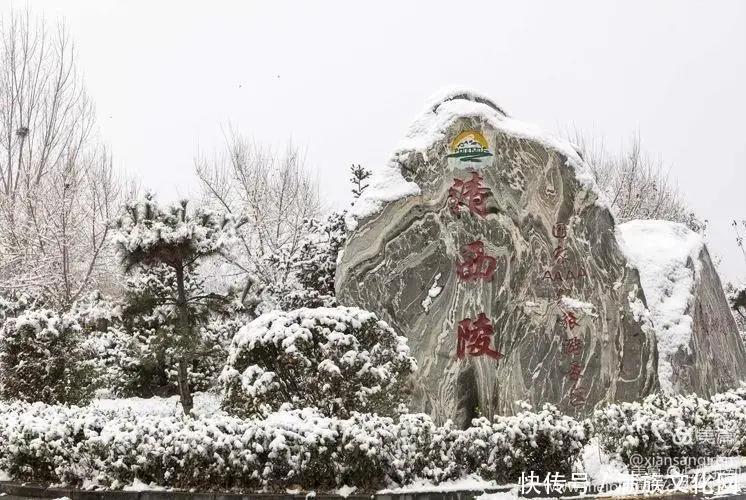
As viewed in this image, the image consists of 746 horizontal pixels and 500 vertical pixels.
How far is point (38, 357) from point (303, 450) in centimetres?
457

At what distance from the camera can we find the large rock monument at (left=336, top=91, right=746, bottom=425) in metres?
8.45

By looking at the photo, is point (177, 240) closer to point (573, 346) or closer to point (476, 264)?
point (476, 264)

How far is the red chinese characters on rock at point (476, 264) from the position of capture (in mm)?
8602

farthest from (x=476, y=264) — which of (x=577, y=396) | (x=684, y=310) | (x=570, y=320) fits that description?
(x=684, y=310)

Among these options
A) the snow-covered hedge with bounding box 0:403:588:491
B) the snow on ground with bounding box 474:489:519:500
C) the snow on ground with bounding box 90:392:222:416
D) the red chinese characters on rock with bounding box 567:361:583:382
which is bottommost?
the snow on ground with bounding box 474:489:519:500

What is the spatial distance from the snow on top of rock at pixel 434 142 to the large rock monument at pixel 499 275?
0.02 metres

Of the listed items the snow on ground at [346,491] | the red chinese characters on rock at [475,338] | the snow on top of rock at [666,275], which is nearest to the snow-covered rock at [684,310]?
the snow on top of rock at [666,275]

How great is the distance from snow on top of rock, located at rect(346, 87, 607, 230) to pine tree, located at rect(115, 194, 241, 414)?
1.85 metres

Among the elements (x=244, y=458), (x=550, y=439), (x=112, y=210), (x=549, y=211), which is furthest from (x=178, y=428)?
(x=112, y=210)

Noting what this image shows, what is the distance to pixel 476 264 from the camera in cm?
863

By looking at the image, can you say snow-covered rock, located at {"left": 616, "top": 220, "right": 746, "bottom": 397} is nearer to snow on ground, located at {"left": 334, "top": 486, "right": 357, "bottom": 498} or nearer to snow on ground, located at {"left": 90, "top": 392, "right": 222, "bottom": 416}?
snow on ground, located at {"left": 334, "top": 486, "right": 357, "bottom": 498}

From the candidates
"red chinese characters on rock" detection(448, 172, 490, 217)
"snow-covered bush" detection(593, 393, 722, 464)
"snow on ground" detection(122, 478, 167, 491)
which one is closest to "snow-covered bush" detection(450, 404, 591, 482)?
"snow-covered bush" detection(593, 393, 722, 464)

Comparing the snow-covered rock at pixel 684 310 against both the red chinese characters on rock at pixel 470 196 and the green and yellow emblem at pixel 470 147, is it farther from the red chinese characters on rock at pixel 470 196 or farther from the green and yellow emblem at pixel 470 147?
the green and yellow emblem at pixel 470 147

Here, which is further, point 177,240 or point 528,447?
point 177,240
